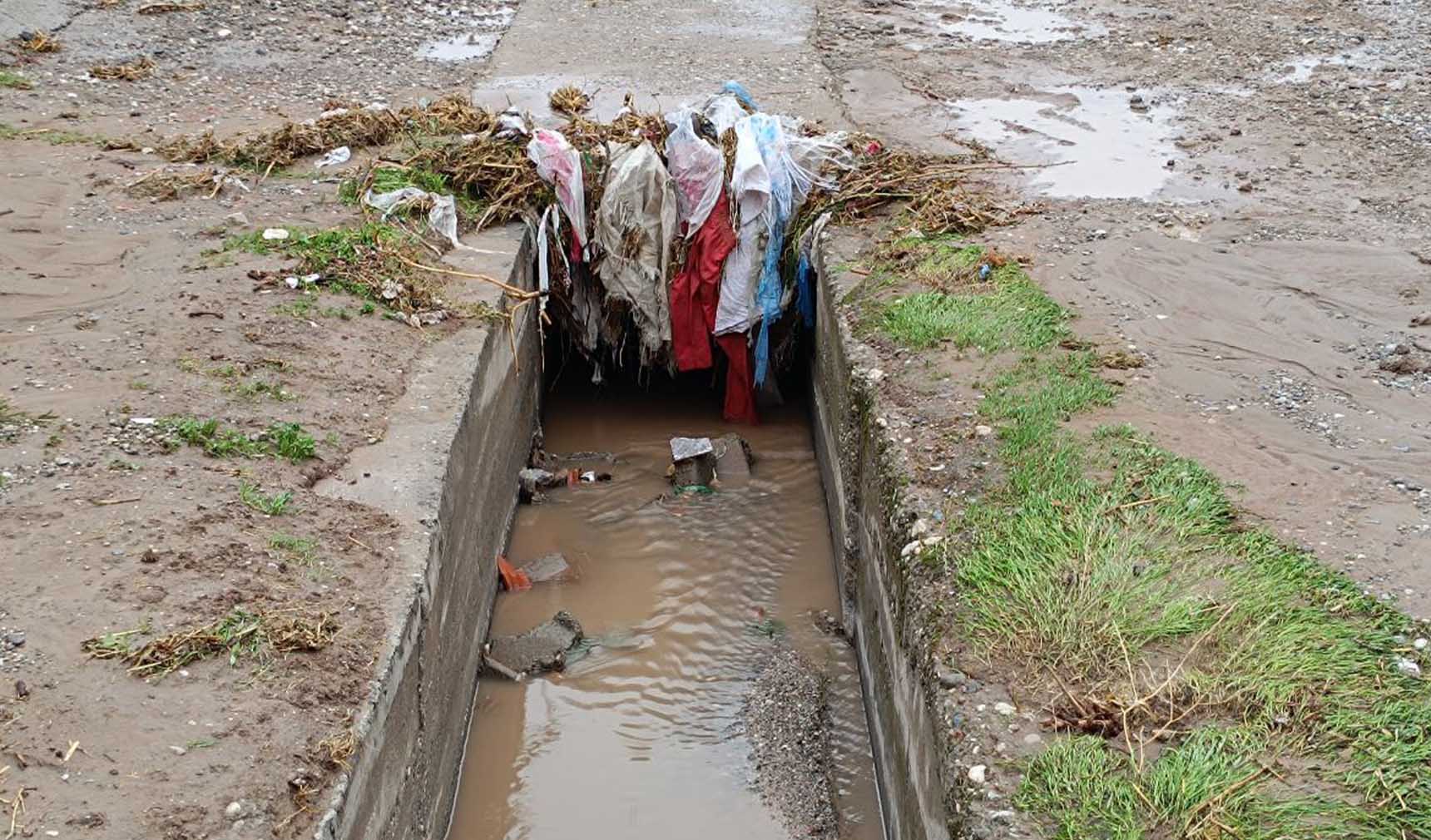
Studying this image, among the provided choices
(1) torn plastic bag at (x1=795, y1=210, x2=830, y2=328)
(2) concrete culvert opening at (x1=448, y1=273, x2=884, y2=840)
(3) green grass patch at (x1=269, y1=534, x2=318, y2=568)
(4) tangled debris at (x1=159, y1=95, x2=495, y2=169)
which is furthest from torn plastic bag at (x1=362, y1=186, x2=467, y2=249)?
(3) green grass patch at (x1=269, y1=534, x2=318, y2=568)

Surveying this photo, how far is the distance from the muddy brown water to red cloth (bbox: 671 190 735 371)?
0.61m

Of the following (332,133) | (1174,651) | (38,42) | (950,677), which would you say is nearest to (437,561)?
(950,677)

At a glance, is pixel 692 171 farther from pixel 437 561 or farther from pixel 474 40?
pixel 474 40

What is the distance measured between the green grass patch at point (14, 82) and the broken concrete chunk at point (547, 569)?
5170 mm

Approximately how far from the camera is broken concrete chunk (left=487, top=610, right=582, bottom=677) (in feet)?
19.2

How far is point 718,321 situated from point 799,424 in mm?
Result: 983

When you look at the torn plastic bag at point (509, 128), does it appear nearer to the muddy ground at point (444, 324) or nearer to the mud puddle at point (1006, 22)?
the muddy ground at point (444, 324)

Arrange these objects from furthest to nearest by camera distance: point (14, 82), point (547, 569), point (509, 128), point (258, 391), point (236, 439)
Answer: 1. point (14, 82)
2. point (509, 128)
3. point (547, 569)
4. point (258, 391)
5. point (236, 439)

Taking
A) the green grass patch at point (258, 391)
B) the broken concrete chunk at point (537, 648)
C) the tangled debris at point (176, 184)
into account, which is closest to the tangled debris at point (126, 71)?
the tangled debris at point (176, 184)

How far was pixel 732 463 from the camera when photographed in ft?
24.6

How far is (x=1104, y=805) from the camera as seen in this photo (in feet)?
11.1

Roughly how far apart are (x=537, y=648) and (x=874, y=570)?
1642mm

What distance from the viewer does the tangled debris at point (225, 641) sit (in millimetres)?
3818

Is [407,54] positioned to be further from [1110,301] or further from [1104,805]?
[1104,805]
